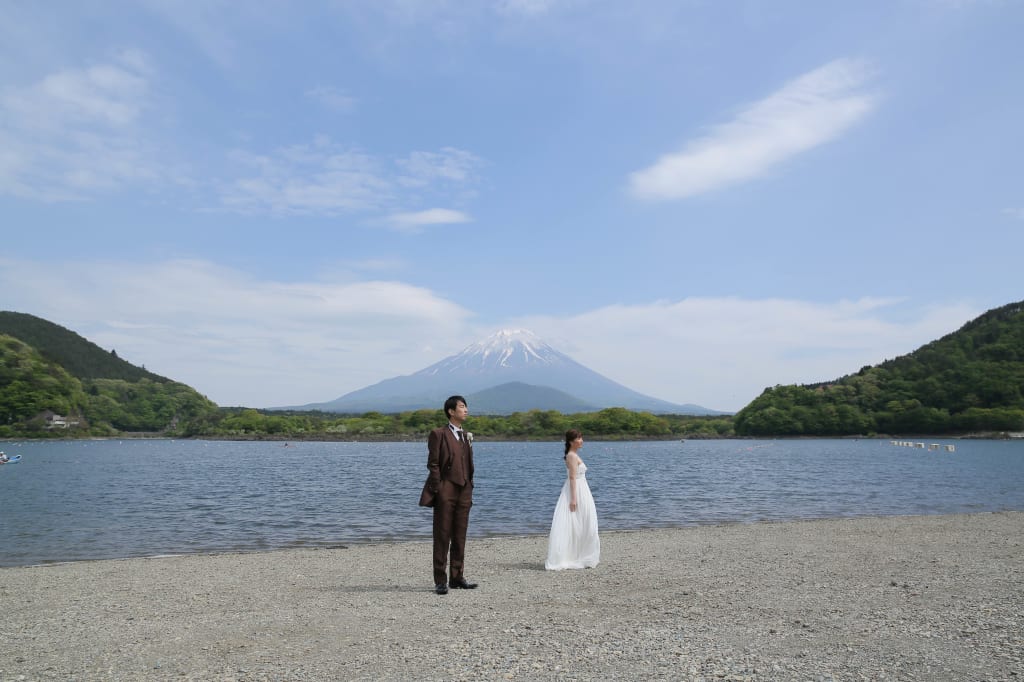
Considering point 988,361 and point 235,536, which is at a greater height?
point 988,361

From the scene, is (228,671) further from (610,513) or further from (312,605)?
(610,513)

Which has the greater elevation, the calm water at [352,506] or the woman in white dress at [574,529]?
the woman in white dress at [574,529]

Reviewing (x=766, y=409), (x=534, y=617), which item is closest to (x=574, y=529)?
(x=534, y=617)

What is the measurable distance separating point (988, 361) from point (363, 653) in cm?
17702

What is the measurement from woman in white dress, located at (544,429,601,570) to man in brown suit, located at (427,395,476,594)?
94.3 inches

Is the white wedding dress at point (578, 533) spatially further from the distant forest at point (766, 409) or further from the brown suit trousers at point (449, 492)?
the distant forest at point (766, 409)

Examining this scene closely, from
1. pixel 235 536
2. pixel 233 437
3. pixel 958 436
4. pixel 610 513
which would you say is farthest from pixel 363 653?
pixel 233 437

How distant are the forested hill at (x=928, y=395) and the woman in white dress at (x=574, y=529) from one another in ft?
512

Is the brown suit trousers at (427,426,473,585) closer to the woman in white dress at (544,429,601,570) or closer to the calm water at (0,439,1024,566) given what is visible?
the woman in white dress at (544,429,601,570)

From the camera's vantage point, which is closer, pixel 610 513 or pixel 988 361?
pixel 610 513

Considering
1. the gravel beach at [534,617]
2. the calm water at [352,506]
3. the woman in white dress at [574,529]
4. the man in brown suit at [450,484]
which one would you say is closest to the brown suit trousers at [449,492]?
the man in brown suit at [450,484]

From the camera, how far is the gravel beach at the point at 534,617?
21.5 feet

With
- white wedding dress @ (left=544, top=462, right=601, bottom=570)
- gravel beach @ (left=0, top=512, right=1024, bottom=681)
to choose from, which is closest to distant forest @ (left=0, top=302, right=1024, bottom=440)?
gravel beach @ (left=0, top=512, right=1024, bottom=681)

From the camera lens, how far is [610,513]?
25.2m
